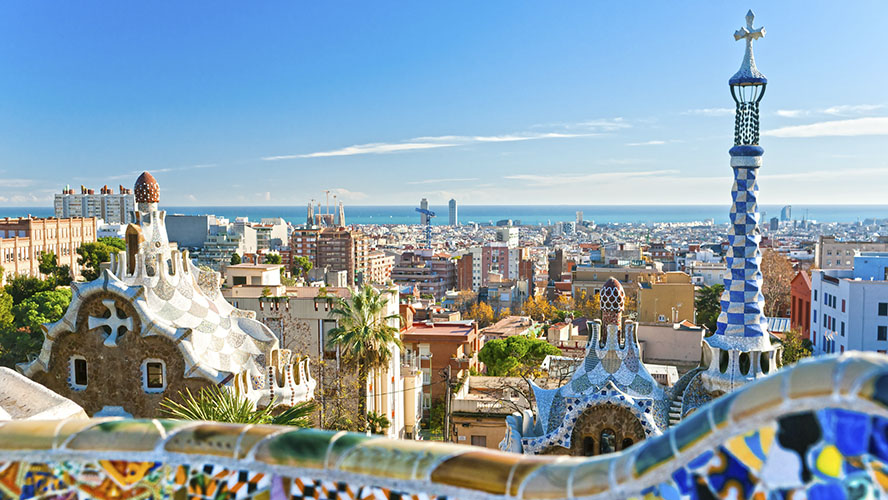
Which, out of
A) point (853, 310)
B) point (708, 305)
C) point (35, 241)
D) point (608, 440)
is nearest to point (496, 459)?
point (608, 440)

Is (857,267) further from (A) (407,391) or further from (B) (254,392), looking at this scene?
(B) (254,392)

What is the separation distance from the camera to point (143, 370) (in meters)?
14.9

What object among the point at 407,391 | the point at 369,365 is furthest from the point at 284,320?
the point at 407,391

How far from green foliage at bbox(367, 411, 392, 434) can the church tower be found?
10453 mm

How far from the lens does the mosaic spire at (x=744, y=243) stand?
490 inches

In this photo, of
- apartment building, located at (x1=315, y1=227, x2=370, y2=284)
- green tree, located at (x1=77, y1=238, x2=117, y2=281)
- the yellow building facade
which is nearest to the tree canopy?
the yellow building facade

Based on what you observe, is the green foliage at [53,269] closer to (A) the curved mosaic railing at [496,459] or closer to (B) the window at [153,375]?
(B) the window at [153,375]

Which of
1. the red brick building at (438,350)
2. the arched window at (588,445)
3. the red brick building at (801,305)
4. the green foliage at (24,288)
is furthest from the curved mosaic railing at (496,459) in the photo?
the green foliage at (24,288)

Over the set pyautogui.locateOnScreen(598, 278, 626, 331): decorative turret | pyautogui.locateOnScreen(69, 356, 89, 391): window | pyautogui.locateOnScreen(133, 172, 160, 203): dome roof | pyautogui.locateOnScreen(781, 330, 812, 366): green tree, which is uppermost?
pyautogui.locateOnScreen(133, 172, 160, 203): dome roof

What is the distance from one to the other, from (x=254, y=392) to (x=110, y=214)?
133 metres

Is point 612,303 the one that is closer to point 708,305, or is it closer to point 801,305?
point 801,305

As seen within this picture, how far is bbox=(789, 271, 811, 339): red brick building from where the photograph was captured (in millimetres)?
40406

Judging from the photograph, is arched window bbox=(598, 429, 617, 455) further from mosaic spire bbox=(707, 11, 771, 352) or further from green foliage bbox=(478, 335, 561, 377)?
green foliage bbox=(478, 335, 561, 377)

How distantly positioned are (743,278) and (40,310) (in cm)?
3479
